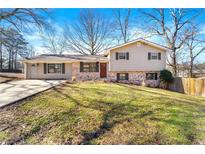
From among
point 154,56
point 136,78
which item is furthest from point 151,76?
point 154,56

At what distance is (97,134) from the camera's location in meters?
3.80

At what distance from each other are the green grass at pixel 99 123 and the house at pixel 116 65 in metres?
8.42

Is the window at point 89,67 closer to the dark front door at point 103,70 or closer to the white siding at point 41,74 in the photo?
the dark front door at point 103,70

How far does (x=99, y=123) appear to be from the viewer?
4.25 meters

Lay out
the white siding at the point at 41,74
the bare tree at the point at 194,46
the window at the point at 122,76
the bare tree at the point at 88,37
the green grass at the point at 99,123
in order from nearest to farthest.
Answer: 1. the green grass at the point at 99,123
2. the window at the point at 122,76
3. the white siding at the point at 41,74
4. the bare tree at the point at 194,46
5. the bare tree at the point at 88,37

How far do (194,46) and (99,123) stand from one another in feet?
54.3

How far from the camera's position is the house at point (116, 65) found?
45.6 ft

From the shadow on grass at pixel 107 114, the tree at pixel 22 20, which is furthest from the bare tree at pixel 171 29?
the shadow on grass at pixel 107 114

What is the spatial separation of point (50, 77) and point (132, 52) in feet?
22.6

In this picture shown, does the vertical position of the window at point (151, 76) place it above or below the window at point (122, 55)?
below

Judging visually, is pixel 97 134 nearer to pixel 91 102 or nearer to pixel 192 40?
pixel 91 102

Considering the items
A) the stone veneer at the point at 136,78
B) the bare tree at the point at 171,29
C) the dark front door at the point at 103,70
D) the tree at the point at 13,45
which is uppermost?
the bare tree at the point at 171,29
